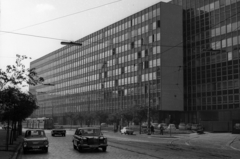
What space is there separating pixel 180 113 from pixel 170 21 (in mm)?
24593

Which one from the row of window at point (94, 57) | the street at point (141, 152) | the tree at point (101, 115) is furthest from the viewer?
the tree at point (101, 115)

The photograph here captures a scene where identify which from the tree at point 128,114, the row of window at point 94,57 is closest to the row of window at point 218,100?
the tree at point 128,114

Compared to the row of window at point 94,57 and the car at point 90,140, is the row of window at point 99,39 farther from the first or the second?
the car at point 90,140

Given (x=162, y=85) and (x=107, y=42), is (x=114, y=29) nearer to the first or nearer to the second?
(x=107, y=42)

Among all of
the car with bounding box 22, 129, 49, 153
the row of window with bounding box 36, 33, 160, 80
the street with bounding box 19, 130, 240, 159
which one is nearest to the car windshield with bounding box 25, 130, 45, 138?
the car with bounding box 22, 129, 49, 153

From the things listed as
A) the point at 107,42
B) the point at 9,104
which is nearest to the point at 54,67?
the point at 107,42

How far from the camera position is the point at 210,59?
263ft

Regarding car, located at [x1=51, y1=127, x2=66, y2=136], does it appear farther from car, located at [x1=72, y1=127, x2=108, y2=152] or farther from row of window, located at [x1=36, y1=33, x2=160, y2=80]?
row of window, located at [x1=36, y1=33, x2=160, y2=80]

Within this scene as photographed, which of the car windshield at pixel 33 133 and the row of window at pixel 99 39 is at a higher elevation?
the row of window at pixel 99 39

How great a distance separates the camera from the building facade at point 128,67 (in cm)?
8531

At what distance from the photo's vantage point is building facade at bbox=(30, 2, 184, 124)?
8531cm

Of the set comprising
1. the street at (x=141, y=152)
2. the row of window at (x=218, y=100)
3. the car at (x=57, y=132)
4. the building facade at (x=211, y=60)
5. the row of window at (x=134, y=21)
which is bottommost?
the car at (x=57, y=132)

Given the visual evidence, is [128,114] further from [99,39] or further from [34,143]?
[34,143]

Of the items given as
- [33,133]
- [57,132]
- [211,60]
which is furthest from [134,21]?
[33,133]
